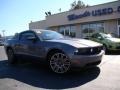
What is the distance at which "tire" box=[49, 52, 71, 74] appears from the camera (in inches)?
248

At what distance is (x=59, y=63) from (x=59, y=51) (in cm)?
38

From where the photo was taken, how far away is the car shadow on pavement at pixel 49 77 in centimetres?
552

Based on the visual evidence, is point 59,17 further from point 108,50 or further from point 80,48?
point 80,48

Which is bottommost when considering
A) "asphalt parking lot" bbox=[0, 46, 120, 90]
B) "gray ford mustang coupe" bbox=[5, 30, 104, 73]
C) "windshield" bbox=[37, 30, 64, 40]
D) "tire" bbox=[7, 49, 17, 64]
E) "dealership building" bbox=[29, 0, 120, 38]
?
"asphalt parking lot" bbox=[0, 46, 120, 90]

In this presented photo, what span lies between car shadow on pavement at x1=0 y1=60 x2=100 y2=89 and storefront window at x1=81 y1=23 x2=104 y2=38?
1957 centimetres

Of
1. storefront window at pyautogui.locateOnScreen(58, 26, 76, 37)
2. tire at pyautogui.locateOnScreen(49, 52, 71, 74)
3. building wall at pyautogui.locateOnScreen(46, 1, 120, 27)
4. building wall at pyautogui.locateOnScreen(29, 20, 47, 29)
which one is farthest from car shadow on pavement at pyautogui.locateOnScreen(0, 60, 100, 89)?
building wall at pyautogui.locateOnScreen(29, 20, 47, 29)

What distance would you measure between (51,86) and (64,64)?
1.13m

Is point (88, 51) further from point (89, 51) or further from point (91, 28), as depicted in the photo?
point (91, 28)

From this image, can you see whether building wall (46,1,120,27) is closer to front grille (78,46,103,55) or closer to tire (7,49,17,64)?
tire (7,49,17,64)

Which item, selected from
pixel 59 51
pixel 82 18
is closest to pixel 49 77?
pixel 59 51

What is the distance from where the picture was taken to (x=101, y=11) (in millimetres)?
25062

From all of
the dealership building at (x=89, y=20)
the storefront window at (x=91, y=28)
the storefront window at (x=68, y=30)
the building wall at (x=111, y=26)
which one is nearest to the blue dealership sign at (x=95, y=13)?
the dealership building at (x=89, y=20)

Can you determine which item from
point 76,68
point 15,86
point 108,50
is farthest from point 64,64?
point 108,50

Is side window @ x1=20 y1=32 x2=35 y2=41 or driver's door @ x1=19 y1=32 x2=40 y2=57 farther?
side window @ x1=20 y1=32 x2=35 y2=41
